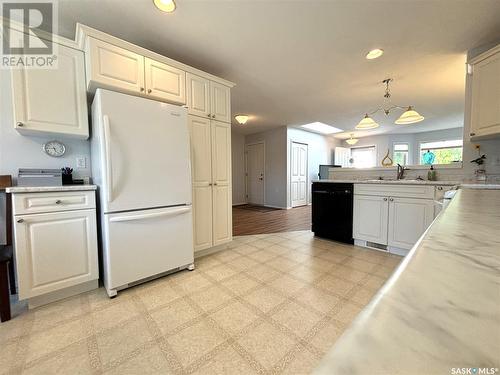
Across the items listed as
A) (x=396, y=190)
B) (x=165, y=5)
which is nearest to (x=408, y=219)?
(x=396, y=190)

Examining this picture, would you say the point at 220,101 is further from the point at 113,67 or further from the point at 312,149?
the point at 312,149

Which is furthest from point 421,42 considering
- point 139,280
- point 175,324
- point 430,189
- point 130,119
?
point 139,280

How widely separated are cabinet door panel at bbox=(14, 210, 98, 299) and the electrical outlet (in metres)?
0.59

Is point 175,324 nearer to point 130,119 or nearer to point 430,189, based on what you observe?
point 130,119

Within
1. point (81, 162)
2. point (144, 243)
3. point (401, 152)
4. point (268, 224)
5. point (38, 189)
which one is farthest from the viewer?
point (401, 152)

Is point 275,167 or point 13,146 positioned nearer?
point 13,146

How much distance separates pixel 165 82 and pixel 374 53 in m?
2.30

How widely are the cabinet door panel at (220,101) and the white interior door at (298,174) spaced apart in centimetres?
374

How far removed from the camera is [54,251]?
1.58 metres

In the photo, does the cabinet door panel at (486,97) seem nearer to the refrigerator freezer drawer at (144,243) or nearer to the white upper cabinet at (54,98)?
the refrigerator freezer drawer at (144,243)

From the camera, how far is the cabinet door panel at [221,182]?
255cm

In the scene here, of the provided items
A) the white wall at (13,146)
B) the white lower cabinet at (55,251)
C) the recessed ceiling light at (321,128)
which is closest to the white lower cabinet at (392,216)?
the white lower cabinet at (55,251)

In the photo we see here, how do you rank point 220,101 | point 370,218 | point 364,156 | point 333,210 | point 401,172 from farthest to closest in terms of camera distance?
point 364,156
point 333,210
point 401,172
point 370,218
point 220,101

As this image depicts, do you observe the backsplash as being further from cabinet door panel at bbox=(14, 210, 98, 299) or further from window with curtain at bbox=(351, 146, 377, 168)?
window with curtain at bbox=(351, 146, 377, 168)
